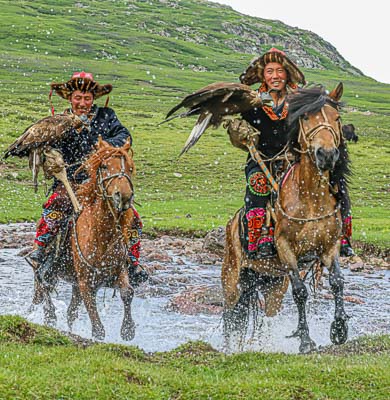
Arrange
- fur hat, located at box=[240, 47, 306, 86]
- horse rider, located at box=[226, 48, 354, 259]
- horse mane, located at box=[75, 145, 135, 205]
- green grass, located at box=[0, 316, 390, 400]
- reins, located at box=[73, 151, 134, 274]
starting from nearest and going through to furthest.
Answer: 1. green grass, located at box=[0, 316, 390, 400]
2. reins, located at box=[73, 151, 134, 274]
3. horse mane, located at box=[75, 145, 135, 205]
4. horse rider, located at box=[226, 48, 354, 259]
5. fur hat, located at box=[240, 47, 306, 86]

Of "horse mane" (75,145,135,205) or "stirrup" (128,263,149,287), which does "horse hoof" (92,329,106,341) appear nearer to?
"stirrup" (128,263,149,287)

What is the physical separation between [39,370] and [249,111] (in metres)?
4.74

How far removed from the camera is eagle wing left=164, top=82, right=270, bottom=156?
8.88m

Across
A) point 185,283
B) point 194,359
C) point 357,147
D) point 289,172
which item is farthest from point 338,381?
point 357,147

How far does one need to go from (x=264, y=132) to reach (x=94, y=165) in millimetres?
2561

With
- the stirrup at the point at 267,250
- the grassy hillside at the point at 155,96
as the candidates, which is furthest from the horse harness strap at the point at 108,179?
the grassy hillside at the point at 155,96

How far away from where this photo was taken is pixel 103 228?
29.9 ft

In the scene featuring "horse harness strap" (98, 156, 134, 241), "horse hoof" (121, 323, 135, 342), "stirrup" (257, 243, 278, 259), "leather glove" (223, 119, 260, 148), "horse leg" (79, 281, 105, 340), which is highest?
"leather glove" (223, 119, 260, 148)

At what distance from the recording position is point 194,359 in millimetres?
8234

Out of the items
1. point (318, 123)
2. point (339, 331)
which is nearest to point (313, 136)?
point (318, 123)

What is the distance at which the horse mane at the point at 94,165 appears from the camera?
8859 millimetres

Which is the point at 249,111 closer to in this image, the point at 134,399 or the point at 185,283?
the point at 134,399

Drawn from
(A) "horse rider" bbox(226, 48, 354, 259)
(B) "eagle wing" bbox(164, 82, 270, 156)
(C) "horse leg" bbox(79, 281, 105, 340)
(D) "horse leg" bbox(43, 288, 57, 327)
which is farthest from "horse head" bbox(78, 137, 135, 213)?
(D) "horse leg" bbox(43, 288, 57, 327)

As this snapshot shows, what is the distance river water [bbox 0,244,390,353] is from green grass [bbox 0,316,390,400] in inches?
54.8
